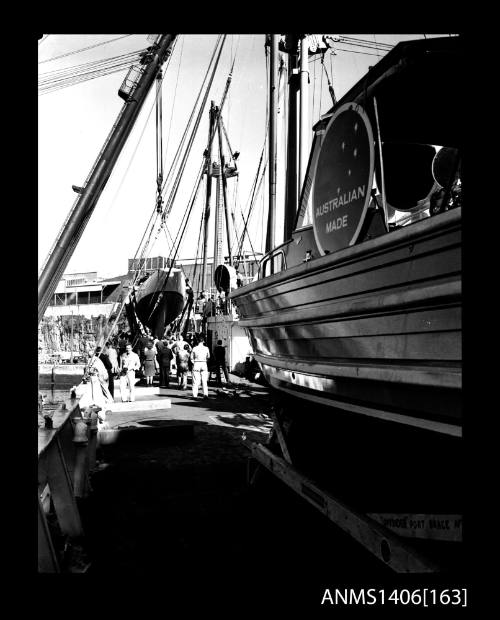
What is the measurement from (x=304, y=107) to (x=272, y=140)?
244 inches

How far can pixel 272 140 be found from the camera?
38.4 ft

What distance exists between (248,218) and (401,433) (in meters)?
19.3

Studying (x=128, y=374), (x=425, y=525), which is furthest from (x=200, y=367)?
(x=425, y=525)

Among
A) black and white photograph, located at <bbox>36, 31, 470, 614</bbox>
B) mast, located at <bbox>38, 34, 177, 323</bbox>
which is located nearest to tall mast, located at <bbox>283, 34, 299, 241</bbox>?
black and white photograph, located at <bbox>36, 31, 470, 614</bbox>

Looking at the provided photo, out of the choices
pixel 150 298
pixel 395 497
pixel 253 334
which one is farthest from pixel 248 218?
pixel 395 497

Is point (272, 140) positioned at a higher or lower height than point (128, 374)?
higher

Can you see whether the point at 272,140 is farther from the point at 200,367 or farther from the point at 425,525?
the point at 425,525

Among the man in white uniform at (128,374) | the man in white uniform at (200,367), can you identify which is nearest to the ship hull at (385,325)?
the man in white uniform at (128,374)

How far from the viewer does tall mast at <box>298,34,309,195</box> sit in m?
5.65

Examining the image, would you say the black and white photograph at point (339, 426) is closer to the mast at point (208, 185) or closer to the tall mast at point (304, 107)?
the tall mast at point (304, 107)

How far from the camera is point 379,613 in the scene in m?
2.08

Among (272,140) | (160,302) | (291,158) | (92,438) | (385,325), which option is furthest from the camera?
(160,302)

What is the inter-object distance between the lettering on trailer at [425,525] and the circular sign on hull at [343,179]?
1865 mm

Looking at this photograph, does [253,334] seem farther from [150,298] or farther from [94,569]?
[150,298]
